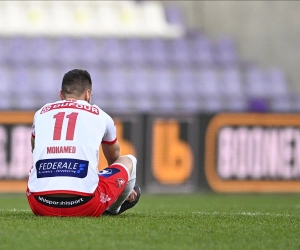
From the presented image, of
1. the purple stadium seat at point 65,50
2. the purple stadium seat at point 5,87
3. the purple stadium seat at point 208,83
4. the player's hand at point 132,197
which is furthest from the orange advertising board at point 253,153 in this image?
the player's hand at point 132,197

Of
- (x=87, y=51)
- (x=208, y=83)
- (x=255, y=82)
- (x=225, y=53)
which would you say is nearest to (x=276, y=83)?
(x=255, y=82)

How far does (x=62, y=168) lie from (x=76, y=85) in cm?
63

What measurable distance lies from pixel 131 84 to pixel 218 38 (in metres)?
2.87

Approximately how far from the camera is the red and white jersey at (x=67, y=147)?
221 inches

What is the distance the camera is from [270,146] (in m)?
13.4

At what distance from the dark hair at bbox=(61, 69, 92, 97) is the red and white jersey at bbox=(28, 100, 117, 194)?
0.25ft

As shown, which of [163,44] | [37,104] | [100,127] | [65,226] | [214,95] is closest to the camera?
[65,226]

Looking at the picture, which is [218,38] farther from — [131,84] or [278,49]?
[131,84]

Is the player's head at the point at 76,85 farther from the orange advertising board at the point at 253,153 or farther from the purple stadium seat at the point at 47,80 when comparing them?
the purple stadium seat at the point at 47,80

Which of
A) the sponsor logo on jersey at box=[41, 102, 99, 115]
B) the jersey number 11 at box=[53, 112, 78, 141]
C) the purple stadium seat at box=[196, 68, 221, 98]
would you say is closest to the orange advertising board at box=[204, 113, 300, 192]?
the purple stadium seat at box=[196, 68, 221, 98]

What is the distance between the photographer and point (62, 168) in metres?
5.64

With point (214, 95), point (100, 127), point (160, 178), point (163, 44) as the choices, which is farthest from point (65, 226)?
point (163, 44)

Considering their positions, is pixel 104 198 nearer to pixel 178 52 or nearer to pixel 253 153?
pixel 253 153

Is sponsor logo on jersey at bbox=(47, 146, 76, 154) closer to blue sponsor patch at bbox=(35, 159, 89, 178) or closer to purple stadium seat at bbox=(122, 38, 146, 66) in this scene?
blue sponsor patch at bbox=(35, 159, 89, 178)
